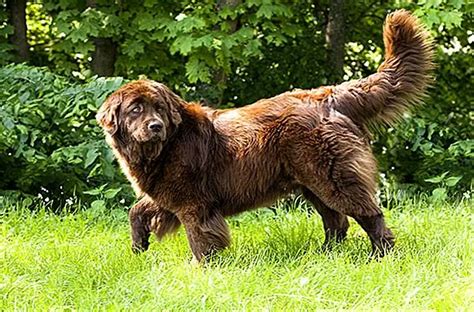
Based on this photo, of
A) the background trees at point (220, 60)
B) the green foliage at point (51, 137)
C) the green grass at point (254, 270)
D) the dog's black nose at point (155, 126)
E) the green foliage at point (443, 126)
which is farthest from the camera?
the green foliage at point (443, 126)

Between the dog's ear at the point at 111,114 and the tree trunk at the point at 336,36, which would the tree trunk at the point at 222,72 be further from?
the dog's ear at the point at 111,114

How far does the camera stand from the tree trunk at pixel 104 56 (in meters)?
9.12

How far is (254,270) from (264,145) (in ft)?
2.97

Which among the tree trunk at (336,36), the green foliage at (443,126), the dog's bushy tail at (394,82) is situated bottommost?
the green foliage at (443,126)

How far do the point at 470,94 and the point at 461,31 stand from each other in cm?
89

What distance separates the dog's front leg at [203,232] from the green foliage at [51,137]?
6.44 ft

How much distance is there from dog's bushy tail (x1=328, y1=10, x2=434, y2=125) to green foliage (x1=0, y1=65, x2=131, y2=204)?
2.64 m

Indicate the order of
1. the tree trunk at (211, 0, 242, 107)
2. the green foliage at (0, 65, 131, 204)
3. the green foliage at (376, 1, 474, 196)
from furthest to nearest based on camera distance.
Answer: the tree trunk at (211, 0, 242, 107) < the green foliage at (376, 1, 474, 196) < the green foliage at (0, 65, 131, 204)

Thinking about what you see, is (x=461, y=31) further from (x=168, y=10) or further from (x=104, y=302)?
(x=104, y=302)

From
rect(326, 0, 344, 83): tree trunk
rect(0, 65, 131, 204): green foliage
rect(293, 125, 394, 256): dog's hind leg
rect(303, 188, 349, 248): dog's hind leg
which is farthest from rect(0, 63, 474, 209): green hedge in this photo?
rect(293, 125, 394, 256): dog's hind leg

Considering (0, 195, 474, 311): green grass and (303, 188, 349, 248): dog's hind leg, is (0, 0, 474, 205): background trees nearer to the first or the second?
(0, 195, 474, 311): green grass

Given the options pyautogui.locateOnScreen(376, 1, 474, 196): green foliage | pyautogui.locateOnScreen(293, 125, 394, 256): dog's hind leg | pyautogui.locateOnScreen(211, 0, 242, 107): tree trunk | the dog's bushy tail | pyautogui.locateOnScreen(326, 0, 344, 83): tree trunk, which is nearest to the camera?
pyautogui.locateOnScreen(293, 125, 394, 256): dog's hind leg

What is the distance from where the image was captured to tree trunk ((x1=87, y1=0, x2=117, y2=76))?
9125 millimetres

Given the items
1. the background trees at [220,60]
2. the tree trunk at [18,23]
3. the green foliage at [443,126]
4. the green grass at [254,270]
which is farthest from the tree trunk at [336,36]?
the tree trunk at [18,23]
